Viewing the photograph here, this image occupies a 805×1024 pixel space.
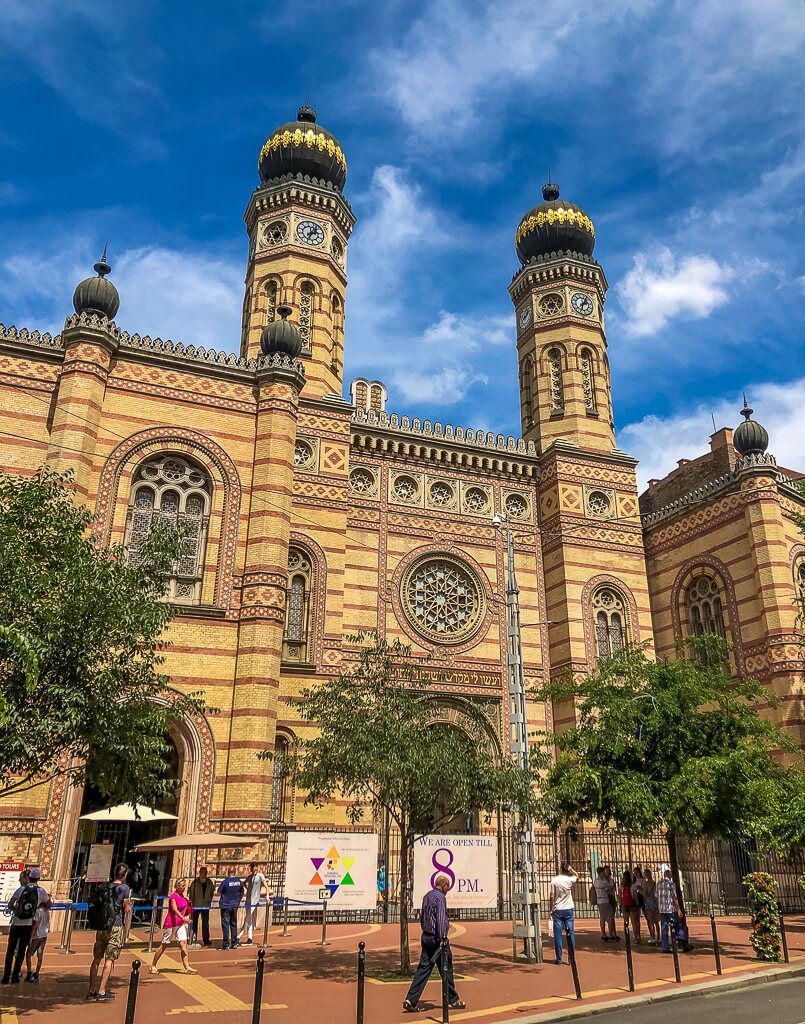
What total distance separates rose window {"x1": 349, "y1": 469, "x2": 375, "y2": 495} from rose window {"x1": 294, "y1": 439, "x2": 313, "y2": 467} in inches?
71.5

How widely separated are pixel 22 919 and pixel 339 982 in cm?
415

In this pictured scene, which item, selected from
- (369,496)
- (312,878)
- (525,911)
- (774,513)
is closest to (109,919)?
(312,878)

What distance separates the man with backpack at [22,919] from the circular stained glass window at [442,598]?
14749 millimetres

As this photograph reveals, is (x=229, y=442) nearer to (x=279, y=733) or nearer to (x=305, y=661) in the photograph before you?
(x=305, y=661)

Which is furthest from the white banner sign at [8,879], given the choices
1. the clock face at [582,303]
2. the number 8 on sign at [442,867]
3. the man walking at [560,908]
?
the clock face at [582,303]

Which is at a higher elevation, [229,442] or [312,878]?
[229,442]

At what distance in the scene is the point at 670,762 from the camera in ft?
50.0

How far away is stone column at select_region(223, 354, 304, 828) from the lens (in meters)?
16.9

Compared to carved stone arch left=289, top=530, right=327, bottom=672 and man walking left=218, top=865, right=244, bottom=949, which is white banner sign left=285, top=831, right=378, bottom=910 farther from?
carved stone arch left=289, top=530, right=327, bottom=672

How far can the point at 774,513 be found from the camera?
80.6 feet

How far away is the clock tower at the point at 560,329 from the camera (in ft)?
94.9

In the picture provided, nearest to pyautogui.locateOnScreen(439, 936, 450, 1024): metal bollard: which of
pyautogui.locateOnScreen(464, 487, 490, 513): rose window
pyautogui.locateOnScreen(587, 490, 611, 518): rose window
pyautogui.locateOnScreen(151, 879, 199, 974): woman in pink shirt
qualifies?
pyautogui.locateOnScreen(151, 879, 199, 974): woman in pink shirt

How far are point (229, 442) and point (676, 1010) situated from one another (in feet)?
50.0

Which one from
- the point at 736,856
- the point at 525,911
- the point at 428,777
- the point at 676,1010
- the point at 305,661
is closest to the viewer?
the point at 676,1010
